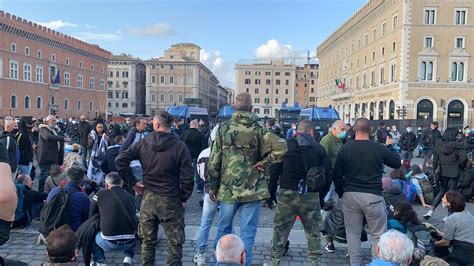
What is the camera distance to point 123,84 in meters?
99.2

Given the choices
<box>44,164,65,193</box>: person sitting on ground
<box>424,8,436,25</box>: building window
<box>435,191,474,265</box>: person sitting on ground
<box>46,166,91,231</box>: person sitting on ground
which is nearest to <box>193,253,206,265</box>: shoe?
<box>46,166,91,231</box>: person sitting on ground

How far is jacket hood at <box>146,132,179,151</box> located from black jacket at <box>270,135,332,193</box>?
1.39 metres

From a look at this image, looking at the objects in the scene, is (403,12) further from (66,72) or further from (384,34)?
(66,72)

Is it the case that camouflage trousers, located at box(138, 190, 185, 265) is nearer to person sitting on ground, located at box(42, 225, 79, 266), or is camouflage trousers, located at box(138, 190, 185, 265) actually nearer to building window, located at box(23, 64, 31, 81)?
person sitting on ground, located at box(42, 225, 79, 266)

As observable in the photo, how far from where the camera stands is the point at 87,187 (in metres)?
7.10

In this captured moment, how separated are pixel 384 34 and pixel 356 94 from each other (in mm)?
12347

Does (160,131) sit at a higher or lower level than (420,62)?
lower

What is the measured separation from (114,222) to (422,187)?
23.4 feet

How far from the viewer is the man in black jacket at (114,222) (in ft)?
16.1

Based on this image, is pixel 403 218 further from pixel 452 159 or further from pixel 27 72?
pixel 27 72

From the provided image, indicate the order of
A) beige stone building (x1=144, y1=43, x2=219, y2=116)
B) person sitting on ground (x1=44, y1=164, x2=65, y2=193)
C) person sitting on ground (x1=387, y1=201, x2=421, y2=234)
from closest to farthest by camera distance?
person sitting on ground (x1=387, y1=201, x2=421, y2=234)
person sitting on ground (x1=44, y1=164, x2=65, y2=193)
beige stone building (x1=144, y1=43, x2=219, y2=116)

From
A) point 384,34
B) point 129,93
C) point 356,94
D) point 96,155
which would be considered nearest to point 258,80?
point 129,93

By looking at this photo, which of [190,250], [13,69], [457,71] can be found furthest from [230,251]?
[13,69]

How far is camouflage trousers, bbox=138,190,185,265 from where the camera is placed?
4.53 metres
